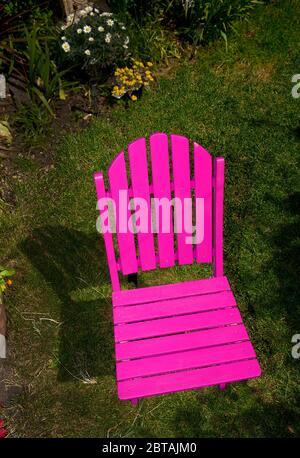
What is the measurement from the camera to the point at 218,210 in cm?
278

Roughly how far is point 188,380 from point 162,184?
107 cm

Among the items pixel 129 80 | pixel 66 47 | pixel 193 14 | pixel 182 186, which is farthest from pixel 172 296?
pixel 193 14

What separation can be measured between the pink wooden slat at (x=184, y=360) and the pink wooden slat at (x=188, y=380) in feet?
0.09

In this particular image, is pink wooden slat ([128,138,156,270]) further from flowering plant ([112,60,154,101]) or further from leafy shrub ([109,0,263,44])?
leafy shrub ([109,0,263,44])

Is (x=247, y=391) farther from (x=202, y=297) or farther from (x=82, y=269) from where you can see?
(x=82, y=269)

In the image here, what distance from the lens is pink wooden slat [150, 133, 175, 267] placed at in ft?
8.55

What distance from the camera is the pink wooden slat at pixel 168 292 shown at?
9.24 ft

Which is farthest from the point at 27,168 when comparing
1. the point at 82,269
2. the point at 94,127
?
the point at 82,269

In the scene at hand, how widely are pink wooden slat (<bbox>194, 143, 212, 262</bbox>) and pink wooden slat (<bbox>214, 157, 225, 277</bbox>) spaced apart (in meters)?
0.04

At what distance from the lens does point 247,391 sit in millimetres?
3189

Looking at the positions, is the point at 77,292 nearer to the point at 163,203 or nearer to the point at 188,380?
the point at 163,203

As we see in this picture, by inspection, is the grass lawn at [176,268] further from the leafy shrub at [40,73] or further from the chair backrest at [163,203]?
the chair backrest at [163,203]

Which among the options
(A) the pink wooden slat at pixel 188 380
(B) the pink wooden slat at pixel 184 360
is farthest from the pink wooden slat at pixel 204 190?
(A) the pink wooden slat at pixel 188 380
